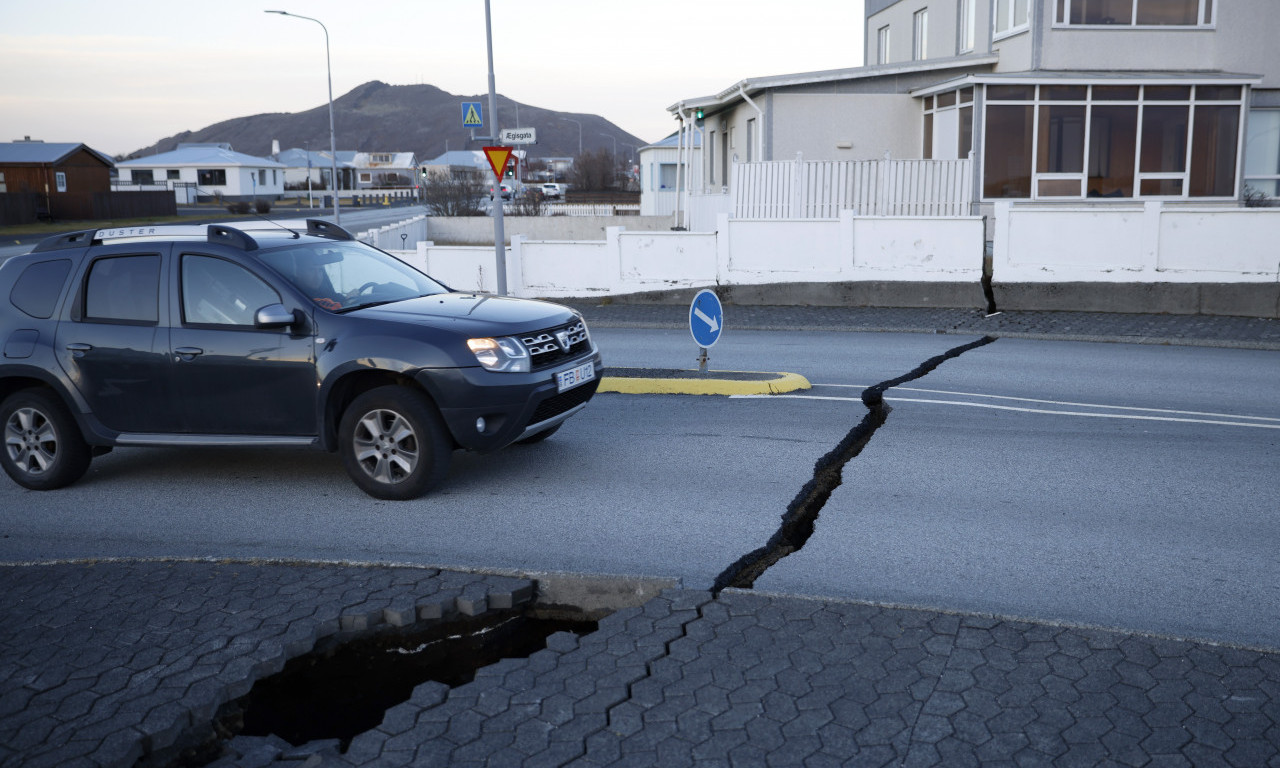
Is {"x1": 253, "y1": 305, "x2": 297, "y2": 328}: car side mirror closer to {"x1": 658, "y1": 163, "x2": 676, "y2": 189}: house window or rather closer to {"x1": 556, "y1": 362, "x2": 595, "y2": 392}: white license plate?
{"x1": 556, "y1": 362, "x2": 595, "y2": 392}: white license plate

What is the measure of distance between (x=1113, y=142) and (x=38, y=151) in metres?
65.1

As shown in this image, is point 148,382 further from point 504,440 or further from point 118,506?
point 504,440

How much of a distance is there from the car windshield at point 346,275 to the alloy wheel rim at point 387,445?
32.6 inches

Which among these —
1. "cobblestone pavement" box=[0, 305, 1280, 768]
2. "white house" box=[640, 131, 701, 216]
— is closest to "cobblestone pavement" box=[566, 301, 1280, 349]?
"cobblestone pavement" box=[0, 305, 1280, 768]

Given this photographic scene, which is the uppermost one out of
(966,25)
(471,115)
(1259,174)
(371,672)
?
(966,25)

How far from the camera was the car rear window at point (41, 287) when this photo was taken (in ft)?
24.5

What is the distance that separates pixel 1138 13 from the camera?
2161 cm

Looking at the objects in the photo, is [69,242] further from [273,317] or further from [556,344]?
[556,344]

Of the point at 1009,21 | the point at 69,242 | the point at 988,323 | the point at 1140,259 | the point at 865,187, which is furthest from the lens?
the point at 1009,21

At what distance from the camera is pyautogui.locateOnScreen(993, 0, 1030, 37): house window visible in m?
22.1

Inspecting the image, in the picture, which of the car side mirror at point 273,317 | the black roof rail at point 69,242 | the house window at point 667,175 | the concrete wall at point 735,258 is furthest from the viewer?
the house window at point 667,175

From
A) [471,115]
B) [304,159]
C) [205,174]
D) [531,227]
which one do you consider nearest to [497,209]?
[471,115]

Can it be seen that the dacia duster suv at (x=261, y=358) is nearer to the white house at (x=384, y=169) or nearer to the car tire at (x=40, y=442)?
the car tire at (x=40, y=442)

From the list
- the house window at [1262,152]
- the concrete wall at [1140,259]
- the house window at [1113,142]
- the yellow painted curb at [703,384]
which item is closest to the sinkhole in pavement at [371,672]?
the yellow painted curb at [703,384]
